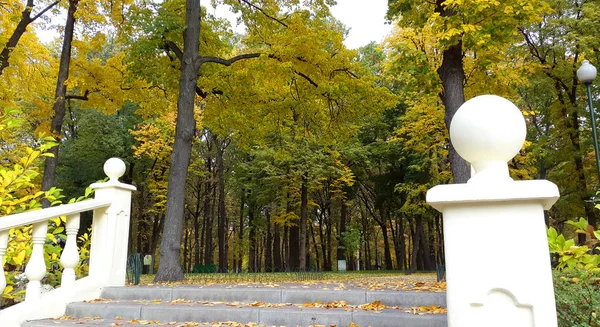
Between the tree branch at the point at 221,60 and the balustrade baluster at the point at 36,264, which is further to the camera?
the tree branch at the point at 221,60

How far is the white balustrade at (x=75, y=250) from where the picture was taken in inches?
157

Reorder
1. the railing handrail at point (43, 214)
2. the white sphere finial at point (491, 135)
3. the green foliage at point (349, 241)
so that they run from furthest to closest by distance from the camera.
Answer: the green foliage at point (349, 241) < the railing handrail at point (43, 214) < the white sphere finial at point (491, 135)

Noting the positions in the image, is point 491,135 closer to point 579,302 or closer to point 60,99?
point 579,302

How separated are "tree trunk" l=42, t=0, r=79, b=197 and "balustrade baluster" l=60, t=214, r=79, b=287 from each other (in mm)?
6833

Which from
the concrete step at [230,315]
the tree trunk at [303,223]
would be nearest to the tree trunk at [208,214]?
the tree trunk at [303,223]

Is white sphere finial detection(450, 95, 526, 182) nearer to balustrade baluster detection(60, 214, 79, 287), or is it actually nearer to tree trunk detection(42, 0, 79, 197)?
balustrade baluster detection(60, 214, 79, 287)

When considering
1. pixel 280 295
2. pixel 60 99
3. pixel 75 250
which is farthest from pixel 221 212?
pixel 280 295

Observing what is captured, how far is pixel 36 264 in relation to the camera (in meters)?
4.05

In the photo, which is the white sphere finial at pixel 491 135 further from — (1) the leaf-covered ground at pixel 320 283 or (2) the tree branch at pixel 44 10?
(2) the tree branch at pixel 44 10

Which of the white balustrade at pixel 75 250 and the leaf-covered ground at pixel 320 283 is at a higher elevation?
the white balustrade at pixel 75 250

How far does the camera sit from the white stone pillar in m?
1.66

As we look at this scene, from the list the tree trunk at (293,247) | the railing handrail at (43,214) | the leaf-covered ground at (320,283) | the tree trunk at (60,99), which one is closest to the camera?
the railing handrail at (43,214)

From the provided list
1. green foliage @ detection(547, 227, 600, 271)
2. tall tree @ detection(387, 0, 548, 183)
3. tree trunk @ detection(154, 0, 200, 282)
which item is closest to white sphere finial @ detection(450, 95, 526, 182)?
green foliage @ detection(547, 227, 600, 271)

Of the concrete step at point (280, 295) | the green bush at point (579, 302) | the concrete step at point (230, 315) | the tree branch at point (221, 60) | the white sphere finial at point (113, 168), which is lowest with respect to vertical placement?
the concrete step at point (230, 315)
